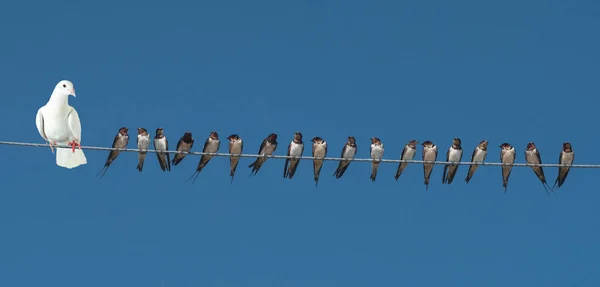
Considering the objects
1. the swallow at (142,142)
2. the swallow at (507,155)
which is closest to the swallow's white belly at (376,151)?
the swallow at (507,155)

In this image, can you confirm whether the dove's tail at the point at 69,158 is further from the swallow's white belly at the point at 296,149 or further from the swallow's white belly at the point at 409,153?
the swallow's white belly at the point at 409,153

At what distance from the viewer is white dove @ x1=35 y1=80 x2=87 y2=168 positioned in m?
16.6

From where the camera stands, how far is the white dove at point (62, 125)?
16562mm

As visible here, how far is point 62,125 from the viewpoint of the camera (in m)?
16.6

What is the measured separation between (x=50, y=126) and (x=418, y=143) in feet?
18.2

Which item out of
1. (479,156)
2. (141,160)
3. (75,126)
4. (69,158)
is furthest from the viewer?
(479,156)

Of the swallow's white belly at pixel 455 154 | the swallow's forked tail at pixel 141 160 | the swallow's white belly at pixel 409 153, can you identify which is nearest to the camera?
the swallow's forked tail at pixel 141 160

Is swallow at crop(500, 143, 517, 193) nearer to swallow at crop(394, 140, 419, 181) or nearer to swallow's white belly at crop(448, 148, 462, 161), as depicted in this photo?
swallow's white belly at crop(448, 148, 462, 161)

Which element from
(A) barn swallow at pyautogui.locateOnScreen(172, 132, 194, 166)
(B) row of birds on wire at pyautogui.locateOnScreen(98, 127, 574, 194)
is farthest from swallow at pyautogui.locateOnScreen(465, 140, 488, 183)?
(A) barn swallow at pyautogui.locateOnScreen(172, 132, 194, 166)

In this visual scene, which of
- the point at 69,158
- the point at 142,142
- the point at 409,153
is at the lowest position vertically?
the point at 69,158

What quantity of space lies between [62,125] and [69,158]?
1.57 feet

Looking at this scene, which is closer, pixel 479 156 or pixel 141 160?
pixel 141 160

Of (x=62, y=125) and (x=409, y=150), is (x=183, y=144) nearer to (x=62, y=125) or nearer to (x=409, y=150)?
(x=62, y=125)

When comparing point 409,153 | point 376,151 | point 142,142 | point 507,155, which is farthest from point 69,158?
point 507,155
